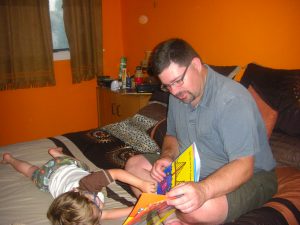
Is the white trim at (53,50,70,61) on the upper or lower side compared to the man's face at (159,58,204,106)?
upper

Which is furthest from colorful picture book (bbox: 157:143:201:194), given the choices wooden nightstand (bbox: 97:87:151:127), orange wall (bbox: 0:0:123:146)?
orange wall (bbox: 0:0:123:146)

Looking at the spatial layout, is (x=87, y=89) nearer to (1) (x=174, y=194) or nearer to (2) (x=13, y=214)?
(2) (x=13, y=214)

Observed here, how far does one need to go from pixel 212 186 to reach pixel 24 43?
280cm

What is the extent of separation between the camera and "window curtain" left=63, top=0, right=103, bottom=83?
3.46 meters

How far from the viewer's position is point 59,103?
12.2 feet

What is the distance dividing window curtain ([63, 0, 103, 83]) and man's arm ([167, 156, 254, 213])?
A: 108 inches

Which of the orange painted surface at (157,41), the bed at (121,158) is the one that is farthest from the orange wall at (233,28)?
the bed at (121,158)

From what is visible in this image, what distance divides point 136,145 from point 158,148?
154 millimetres

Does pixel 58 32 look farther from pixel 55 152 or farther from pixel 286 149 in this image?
pixel 286 149

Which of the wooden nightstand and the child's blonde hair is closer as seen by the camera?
the child's blonde hair

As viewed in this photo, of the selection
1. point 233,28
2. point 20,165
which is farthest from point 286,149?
point 20,165

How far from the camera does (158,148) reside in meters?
1.99

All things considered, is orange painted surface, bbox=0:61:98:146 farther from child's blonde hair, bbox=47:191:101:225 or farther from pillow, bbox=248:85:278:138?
pillow, bbox=248:85:278:138

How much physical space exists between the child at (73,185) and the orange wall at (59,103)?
1606mm
